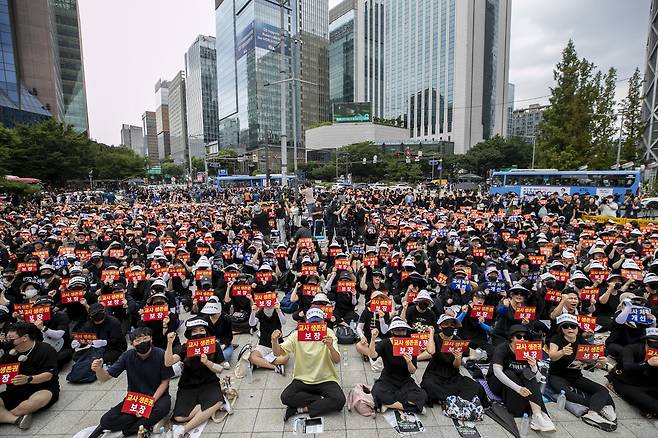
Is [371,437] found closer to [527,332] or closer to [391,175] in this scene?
[527,332]

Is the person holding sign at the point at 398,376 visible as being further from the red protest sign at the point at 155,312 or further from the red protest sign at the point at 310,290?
the red protest sign at the point at 155,312

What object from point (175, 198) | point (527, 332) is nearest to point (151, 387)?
point (527, 332)

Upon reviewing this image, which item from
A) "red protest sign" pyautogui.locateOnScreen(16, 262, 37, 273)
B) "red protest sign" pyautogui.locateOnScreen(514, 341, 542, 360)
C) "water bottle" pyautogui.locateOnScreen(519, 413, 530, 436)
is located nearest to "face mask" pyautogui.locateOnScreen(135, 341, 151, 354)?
"red protest sign" pyautogui.locateOnScreen(514, 341, 542, 360)

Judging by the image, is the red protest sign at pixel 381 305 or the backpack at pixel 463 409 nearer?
the backpack at pixel 463 409

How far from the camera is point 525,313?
6133mm

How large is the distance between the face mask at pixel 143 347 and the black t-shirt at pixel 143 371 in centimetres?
13

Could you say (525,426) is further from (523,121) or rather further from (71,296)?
(523,121)

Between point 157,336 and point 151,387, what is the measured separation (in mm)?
1823

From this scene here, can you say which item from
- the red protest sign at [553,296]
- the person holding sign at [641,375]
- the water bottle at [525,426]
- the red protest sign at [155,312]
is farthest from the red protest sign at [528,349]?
the red protest sign at [155,312]

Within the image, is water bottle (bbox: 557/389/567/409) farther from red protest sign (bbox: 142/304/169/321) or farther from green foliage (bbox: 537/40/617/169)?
green foliage (bbox: 537/40/617/169)

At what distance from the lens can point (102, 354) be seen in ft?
20.4

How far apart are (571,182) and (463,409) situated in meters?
30.3

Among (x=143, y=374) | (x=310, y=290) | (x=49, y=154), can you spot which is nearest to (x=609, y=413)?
(x=310, y=290)

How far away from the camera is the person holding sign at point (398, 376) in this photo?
487 centimetres
